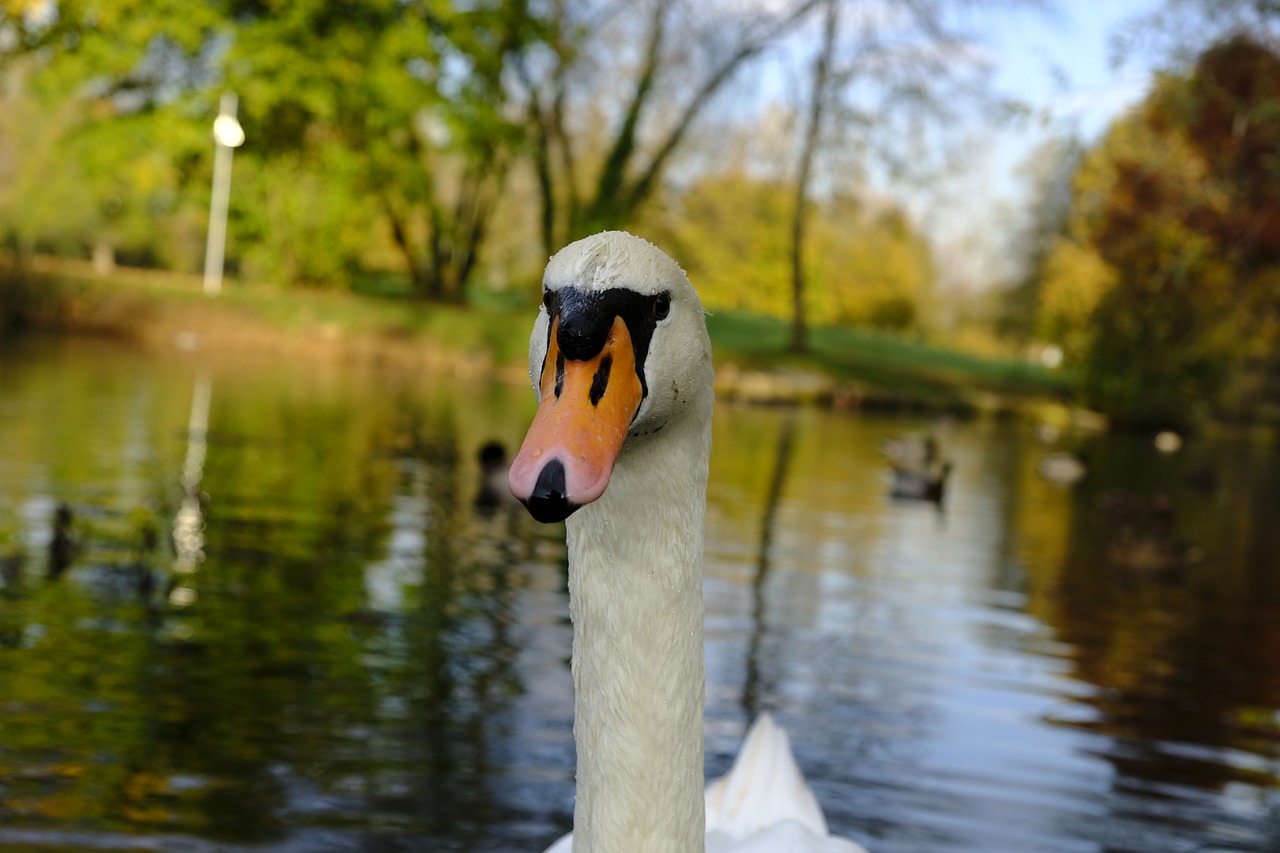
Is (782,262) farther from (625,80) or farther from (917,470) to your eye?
(917,470)

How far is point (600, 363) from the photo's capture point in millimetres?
1813

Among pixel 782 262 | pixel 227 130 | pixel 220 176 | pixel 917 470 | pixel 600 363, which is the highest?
pixel 782 262

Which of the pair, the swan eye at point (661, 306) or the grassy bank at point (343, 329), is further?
the grassy bank at point (343, 329)

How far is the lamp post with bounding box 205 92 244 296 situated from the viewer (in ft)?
102

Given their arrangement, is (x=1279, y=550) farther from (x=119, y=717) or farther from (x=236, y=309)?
(x=236, y=309)

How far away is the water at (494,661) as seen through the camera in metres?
4.24

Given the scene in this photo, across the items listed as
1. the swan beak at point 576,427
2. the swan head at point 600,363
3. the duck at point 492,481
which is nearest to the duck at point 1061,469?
the duck at point 492,481

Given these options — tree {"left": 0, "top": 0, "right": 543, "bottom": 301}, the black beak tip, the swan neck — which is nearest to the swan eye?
Result: the swan neck

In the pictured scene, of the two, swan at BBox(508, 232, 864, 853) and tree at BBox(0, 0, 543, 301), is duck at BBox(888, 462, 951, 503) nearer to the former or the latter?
swan at BBox(508, 232, 864, 853)

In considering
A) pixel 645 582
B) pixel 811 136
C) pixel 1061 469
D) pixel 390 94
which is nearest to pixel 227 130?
pixel 390 94

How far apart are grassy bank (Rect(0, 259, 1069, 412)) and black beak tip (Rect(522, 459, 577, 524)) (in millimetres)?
27059

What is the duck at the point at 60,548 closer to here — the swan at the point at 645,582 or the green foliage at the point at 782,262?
the swan at the point at 645,582

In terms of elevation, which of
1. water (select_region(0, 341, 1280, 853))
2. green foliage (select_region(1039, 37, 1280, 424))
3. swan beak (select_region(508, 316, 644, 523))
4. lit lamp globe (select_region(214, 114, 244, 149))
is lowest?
water (select_region(0, 341, 1280, 853))

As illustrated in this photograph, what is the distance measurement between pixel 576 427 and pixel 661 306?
320mm
